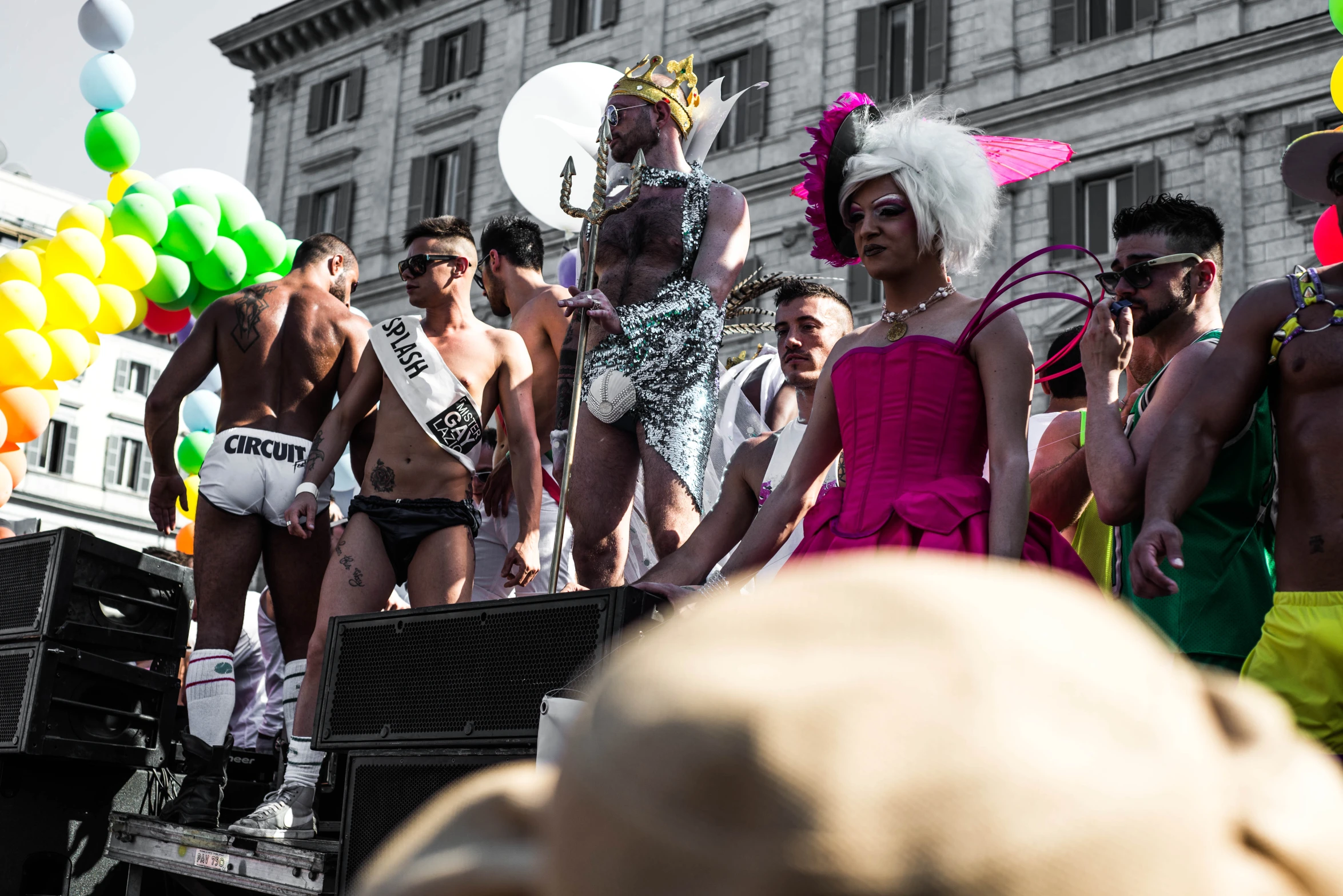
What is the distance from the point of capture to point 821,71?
22.3 metres

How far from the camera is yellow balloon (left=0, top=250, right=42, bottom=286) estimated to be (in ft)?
27.5

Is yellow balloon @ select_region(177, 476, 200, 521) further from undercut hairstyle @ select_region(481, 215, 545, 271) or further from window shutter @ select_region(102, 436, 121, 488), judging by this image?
window shutter @ select_region(102, 436, 121, 488)

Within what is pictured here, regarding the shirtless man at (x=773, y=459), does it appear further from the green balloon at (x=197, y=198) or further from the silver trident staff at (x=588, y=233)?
the green balloon at (x=197, y=198)

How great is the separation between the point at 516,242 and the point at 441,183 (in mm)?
22084

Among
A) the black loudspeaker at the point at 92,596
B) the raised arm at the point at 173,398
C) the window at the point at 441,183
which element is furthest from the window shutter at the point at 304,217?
the black loudspeaker at the point at 92,596

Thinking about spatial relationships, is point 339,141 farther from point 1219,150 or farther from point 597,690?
point 597,690

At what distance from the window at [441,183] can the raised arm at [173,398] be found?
21.8 m

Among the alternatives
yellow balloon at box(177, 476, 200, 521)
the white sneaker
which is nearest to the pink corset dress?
the white sneaker

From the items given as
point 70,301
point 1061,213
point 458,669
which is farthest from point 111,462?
point 458,669

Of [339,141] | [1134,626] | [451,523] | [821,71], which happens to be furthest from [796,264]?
[1134,626]

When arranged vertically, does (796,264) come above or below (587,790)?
above

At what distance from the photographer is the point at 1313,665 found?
8.17 ft

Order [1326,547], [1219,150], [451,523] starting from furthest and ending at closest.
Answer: [1219,150] → [451,523] → [1326,547]

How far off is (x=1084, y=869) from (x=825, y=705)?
0.27 feet
